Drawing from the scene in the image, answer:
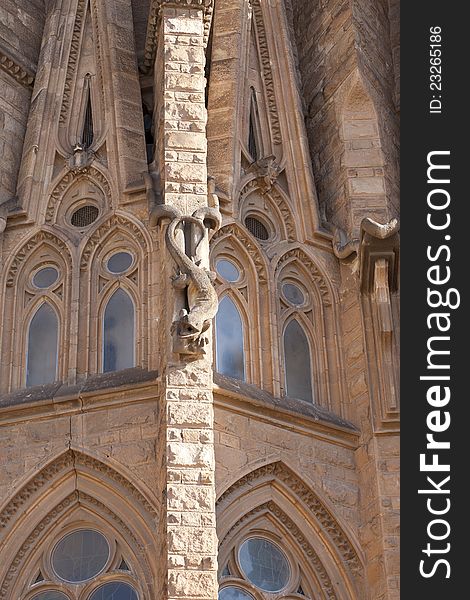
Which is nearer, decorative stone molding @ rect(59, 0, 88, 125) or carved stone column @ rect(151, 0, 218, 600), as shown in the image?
carved stone column @ rect(151, 0, 218, 600)

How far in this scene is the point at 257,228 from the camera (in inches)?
779

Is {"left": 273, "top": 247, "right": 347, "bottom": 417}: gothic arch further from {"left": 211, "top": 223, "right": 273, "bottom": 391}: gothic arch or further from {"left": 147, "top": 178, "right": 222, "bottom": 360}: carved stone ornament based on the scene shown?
{"left": 147, "top": 178, "right": 222, "bottom": 360}: carved stone ornament

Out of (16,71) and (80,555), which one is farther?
(16,71)

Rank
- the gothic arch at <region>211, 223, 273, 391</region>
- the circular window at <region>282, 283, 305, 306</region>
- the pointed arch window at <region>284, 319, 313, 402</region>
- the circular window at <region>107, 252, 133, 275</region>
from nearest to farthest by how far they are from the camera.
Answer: the gothic arch at <region>211, 223, 273, 391</region>, the pointed arch window at <region>284, 319, 313, 402</region>, the circular window at <region>107, 252, 133, 275</region>, the circular window at <region>282, 283, 305, 306</region>

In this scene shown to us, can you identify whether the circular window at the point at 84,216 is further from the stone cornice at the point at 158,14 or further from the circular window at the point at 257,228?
the stone cornice at the point at 158,14

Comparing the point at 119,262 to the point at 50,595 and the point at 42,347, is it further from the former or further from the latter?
the point at 50,595

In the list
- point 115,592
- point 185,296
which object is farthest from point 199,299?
point 115,592

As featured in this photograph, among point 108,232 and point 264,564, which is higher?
point 108,232

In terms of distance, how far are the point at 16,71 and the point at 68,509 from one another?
633cm

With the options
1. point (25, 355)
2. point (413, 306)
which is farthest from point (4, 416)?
point (413, 306)

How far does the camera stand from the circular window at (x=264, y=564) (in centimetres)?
1733

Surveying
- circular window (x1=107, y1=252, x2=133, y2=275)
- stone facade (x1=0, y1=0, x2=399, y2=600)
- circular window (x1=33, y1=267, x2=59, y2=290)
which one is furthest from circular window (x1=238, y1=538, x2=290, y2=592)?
circular window (x1=33, y1=267, x2=59, y2=290)

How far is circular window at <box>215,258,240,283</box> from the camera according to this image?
19172 millimetres

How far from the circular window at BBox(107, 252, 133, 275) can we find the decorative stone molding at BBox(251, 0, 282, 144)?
2503 mm
